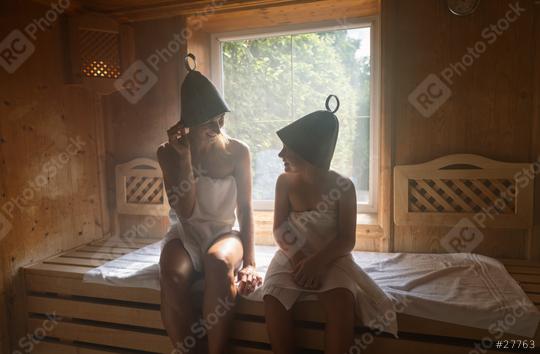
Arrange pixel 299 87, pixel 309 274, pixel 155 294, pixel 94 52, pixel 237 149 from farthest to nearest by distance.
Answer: pixel 299 87 < pixel 94 52 < pixel 237 149 < pixel 155 294 < pixel 309 274

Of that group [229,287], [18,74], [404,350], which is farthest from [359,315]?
[18,74]

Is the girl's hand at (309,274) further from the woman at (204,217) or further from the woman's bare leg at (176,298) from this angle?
the woman's bare leg at (176,298)

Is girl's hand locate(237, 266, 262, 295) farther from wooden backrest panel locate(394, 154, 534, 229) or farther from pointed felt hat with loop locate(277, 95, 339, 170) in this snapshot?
wooden backrest panel locate(394, 154, 534, 229)

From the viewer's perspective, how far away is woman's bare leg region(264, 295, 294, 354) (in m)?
1.53

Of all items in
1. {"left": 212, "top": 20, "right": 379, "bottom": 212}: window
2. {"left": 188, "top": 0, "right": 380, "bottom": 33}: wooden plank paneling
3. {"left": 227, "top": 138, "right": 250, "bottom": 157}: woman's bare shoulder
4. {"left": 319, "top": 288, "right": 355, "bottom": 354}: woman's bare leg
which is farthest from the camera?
{"left": 212, "top": 20, "right": 379, "bottom": 212}: window

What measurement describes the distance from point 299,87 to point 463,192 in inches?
44.8

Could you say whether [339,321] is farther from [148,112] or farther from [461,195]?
[148,112]

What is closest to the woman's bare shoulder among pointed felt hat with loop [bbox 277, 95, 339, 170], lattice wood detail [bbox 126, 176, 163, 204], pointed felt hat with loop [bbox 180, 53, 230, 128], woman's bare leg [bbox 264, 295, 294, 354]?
pointed felt hat with loop [bbox 180, 53, 230, 128]

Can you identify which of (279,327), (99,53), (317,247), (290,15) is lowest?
(279,327)

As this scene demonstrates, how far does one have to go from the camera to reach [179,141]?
5.97 ft

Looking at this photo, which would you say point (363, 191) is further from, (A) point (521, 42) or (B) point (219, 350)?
(B) point (219, 350)

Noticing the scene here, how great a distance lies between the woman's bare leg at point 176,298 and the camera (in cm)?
163

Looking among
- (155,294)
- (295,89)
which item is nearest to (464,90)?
(295,89)

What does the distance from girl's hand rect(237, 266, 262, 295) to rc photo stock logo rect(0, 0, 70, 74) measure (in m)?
1.54
